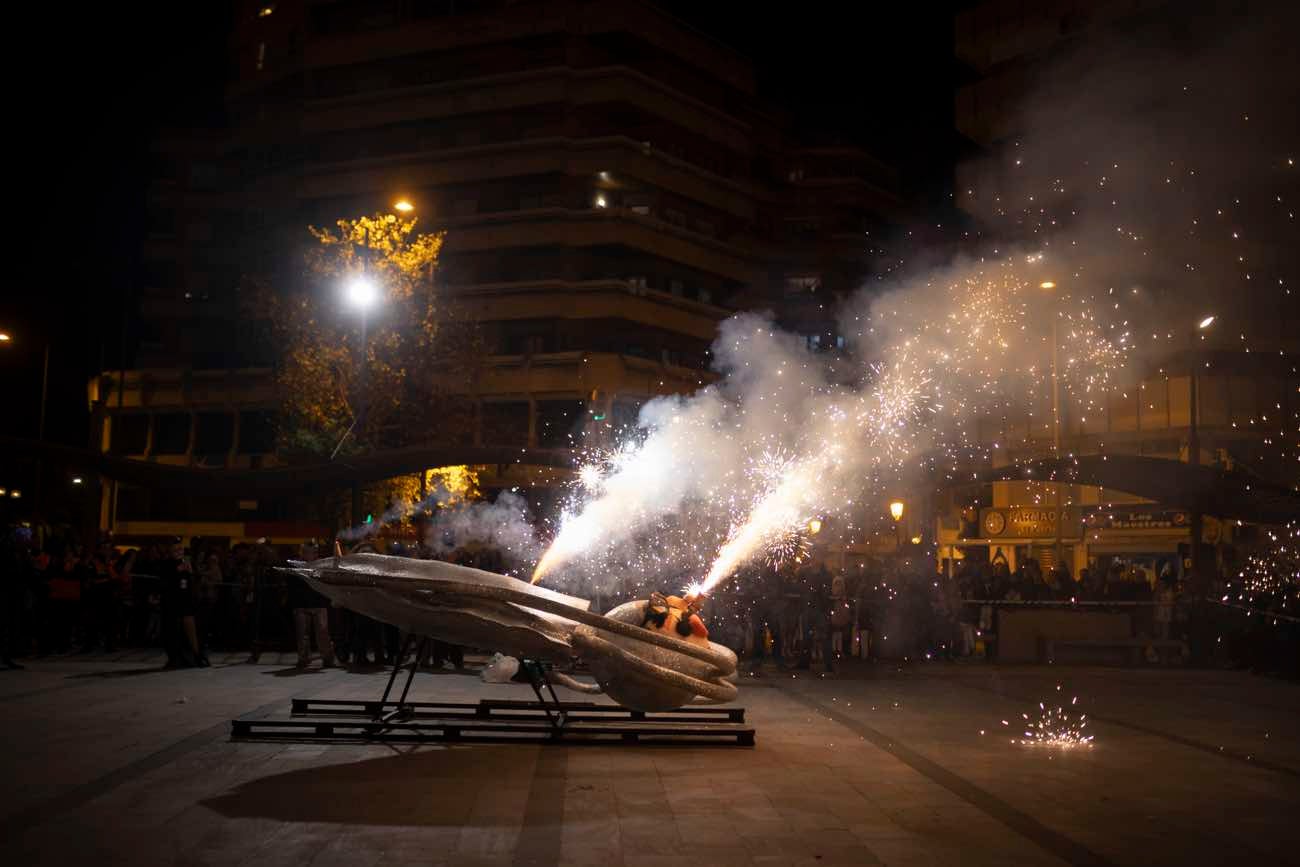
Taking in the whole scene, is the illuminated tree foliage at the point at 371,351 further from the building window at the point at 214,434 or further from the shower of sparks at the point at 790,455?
the building window at the point at 214,434

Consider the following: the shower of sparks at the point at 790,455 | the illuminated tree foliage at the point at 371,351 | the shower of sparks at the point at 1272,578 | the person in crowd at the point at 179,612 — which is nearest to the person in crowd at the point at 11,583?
the person in crowd at the point at 179,612

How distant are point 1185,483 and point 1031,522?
1886 centimetres

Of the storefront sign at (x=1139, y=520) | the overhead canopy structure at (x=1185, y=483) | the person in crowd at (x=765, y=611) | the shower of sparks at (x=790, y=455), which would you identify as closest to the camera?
the overhead canopy structure at (x=1185, y=483)

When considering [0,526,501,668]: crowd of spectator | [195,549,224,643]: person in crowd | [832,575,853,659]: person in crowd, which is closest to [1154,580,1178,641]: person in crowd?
[832,575,853,659]: person in crowd

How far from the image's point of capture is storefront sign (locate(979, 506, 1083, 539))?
34.8 meters

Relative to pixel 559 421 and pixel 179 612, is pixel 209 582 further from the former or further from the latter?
pixel 559 421

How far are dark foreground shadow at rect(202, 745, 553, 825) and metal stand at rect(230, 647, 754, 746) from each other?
1.82 ft

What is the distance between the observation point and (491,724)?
1224 centimetres

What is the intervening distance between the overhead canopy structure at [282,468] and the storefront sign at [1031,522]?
23.1 m

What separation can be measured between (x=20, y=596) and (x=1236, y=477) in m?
19.8

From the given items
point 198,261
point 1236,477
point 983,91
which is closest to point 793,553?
point 1236,477

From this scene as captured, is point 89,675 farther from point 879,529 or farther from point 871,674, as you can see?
point 879,529

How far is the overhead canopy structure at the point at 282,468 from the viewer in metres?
14.8

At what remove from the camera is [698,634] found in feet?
40.7
